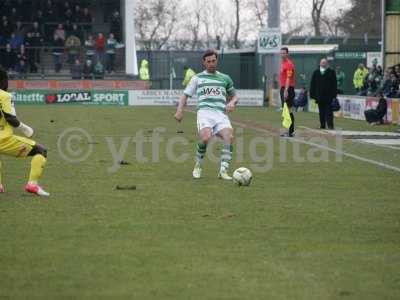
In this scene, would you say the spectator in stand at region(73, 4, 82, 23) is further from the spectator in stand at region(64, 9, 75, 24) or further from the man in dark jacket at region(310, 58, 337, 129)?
the man in dark jacket at region(310, 58, 337, 129)

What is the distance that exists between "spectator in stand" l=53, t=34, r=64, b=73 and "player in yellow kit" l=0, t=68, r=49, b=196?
40.2 meters

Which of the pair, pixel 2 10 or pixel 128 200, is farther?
pixel 2 10

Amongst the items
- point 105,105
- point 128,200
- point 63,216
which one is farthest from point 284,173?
point 105,105

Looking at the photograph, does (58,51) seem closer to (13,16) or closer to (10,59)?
(10,59)

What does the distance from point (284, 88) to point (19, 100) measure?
25.1 m

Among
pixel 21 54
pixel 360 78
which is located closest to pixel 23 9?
pixel 21 54

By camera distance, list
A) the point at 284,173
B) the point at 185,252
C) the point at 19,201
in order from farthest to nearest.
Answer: the point at 284,173, the point at 19,201, the point at 185,252

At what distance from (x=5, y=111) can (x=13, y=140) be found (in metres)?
0.39

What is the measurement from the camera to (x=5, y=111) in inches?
485

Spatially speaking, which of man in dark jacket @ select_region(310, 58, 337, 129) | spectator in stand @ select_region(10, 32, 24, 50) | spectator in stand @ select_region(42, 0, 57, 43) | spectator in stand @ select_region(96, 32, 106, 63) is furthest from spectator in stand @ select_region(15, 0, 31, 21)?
man in dark jacket @ select_region(310, 58, 337, 129)

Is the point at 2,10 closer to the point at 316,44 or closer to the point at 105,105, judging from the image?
the point at 105,105

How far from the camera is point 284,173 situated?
1603cm

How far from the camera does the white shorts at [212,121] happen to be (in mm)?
14961

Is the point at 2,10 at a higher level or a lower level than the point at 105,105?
higher
